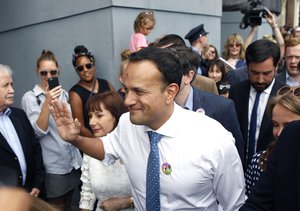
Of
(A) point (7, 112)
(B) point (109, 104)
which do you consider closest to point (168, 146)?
(B) point (109, 104)

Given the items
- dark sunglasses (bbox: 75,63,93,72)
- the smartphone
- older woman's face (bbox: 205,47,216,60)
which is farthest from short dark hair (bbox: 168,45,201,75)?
older woman's face (bbox: 205,47,216,60)

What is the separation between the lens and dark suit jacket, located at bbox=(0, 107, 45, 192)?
100 inches

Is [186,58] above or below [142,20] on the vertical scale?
below

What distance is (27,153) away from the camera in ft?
9.00

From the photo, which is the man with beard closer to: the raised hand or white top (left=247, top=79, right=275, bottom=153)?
white top (left=247, top=79, right=275, bottom=153)

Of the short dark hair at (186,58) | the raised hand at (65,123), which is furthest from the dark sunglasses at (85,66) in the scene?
the raised hand at (65,123)

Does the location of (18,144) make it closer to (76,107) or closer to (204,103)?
(76,107)

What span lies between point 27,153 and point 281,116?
1872 millimetres

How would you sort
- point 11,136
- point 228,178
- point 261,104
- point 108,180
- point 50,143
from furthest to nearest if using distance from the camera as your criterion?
point 50,143, point 261,104, point 11,136, point 108,180, point 228,178

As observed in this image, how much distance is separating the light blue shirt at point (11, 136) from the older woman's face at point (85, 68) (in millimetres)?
1100

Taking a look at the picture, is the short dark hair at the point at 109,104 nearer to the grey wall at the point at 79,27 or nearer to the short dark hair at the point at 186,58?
the short dark hair at the point at 186,58

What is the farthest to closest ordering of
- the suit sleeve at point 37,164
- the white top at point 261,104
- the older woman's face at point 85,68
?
the older woman's face at point 85,68
the suit sleeve at point 37,164
the white top at point 261,104

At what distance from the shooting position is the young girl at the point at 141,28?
4.25 metres

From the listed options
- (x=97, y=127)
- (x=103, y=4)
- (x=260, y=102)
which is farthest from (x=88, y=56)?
(x=260, y=102)
